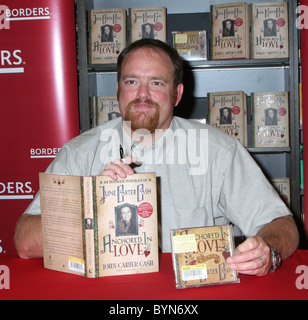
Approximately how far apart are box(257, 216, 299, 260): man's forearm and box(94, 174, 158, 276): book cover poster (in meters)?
0.39

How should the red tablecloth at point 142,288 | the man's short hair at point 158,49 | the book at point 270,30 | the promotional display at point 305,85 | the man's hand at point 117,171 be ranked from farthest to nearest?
the book at point 270,30 < the promotional display at point 305,85 < the man's short hair at point 158,49 < the man's hand at point 117,171 < the red tablecloth at point 142,288

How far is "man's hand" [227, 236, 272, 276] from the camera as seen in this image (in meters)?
0.91

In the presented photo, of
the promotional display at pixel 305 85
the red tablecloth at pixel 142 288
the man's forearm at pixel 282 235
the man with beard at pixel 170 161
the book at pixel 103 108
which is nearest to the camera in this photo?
the red tablecloth at pixel 142 288

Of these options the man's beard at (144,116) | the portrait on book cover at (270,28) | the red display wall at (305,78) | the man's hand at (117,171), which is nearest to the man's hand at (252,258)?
the man's hand at (117,171)

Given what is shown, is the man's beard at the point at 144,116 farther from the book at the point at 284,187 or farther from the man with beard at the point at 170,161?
the book at the point at 284,187

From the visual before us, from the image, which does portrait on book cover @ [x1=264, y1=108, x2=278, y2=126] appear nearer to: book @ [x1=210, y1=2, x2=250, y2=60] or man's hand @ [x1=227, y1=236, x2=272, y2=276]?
book @ [x1=210, y1=2, x2=250, y2=60]

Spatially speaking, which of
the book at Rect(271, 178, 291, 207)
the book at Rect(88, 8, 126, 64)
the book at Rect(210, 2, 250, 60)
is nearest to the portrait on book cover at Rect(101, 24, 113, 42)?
the book at Rect(88, 8, 126, 64)

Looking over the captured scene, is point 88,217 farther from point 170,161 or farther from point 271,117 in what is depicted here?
point 271,117

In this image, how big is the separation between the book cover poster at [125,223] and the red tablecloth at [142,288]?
0.04 metres

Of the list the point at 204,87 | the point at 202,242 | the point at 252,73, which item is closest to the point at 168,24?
the point at 204,87

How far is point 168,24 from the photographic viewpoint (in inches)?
110

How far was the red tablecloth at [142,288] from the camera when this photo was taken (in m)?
0.85

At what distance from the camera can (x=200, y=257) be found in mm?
899
